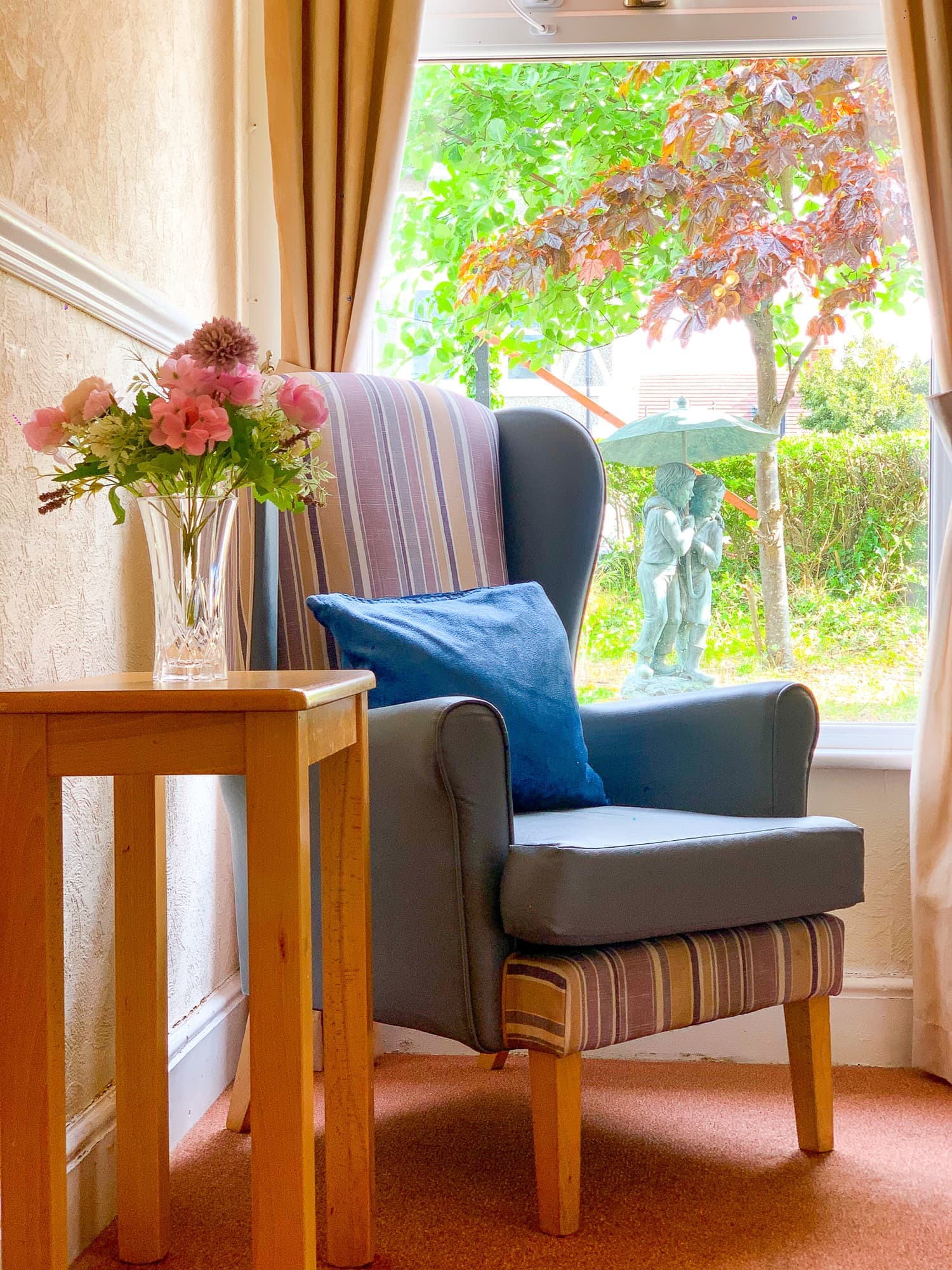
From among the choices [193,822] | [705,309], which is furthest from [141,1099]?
[705,309]

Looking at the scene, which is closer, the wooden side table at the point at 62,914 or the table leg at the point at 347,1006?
the wooden side table at the point at 62,914

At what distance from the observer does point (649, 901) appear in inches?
56.8

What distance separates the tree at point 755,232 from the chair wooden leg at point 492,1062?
38.5 inches

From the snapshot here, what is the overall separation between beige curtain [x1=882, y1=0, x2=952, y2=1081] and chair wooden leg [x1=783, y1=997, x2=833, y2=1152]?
1.46 feet

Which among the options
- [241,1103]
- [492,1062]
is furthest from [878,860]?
[241,1103]

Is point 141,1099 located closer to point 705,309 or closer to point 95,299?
point 95,299


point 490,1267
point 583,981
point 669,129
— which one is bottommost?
point 490,1267

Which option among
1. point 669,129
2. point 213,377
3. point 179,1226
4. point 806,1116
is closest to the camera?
point 213,377

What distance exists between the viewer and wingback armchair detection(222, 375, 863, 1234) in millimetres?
1427

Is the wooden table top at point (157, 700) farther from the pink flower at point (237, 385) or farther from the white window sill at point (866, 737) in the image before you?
the white window sill at point (866, 737)

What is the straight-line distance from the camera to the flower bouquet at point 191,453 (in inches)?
48.8

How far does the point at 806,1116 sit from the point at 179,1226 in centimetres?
90

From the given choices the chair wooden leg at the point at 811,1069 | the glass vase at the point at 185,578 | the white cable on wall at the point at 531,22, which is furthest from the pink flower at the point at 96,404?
the white cable on wall at the point at 531,22

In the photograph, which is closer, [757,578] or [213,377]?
[213,377]
